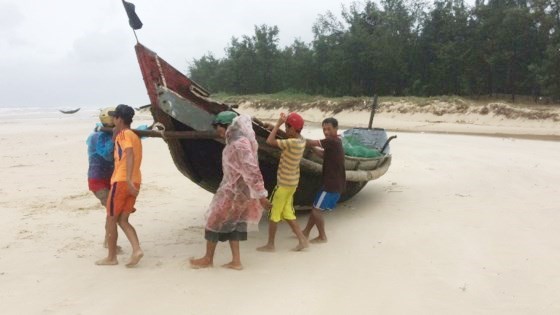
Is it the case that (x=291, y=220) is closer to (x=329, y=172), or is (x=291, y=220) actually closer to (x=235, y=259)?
(x=329, y=172)

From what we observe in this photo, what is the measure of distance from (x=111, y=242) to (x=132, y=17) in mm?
1966

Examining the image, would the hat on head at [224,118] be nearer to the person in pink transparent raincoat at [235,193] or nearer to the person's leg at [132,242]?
the person in pink transparent raincoat at [235,193]

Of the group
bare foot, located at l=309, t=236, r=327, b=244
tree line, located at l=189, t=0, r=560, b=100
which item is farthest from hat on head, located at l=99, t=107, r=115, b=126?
tree line, located at l=189, t=0, r=560, b=100

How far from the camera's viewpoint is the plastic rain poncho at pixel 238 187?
13.6 ft

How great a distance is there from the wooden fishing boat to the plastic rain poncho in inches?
16.2

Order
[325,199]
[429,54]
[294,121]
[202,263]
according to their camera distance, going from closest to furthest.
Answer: [202,263], [294,121], [325,199], [429,54]

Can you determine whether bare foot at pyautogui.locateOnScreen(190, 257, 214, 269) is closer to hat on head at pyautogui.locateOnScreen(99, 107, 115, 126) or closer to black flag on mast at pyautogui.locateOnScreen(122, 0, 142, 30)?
hat on head at pyautogui.locateOnScreen(99, 107, 115, 126)

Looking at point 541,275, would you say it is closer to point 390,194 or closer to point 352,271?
point 352,271

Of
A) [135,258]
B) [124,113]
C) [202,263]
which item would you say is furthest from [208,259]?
[124,113]

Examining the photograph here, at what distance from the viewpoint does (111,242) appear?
14.2 ft

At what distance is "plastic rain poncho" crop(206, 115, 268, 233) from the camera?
13.6 feet

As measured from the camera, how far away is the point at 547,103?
2658cm

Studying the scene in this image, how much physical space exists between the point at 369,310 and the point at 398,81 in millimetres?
35916

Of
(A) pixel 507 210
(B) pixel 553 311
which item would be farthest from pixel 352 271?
(A) pixel 507 210
